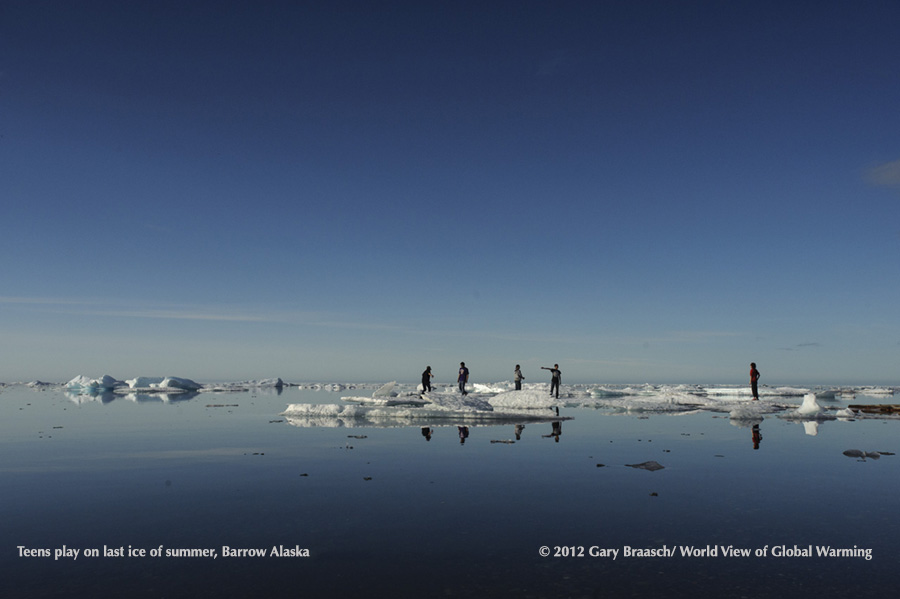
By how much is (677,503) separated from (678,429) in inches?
511

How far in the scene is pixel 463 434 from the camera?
19828 mm

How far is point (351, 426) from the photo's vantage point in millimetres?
22828

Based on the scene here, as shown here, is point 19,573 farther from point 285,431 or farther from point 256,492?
point 285,431

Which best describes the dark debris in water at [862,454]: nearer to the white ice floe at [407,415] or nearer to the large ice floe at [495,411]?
the large ice floe at [495,411]

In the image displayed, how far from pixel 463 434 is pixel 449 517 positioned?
11599mm

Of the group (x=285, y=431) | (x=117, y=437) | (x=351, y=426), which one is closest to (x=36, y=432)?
(x=117, y=437)

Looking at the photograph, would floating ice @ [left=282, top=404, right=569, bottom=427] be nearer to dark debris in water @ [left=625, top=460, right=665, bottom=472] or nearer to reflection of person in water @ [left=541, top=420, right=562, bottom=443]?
reflection of person in water @ [left=541, top=420, right=562, bottom=443]

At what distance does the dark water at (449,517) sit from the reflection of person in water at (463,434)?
3.45 ft

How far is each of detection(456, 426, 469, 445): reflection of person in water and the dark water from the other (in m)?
1.05

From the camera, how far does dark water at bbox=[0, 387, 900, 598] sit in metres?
5.82

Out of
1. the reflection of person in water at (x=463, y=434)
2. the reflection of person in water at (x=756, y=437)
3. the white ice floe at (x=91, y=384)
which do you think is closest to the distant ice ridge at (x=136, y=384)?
the white ice floe at (x=91, y=384)

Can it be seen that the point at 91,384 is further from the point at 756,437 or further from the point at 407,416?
the point at 756,437

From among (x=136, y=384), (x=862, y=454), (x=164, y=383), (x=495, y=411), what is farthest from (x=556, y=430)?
(x=136, y=384)

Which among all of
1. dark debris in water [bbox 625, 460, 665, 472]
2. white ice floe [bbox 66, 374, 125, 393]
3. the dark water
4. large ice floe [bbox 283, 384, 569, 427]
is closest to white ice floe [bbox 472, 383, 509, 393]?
large ice floe [bbox 283, 384, 569, 427]
